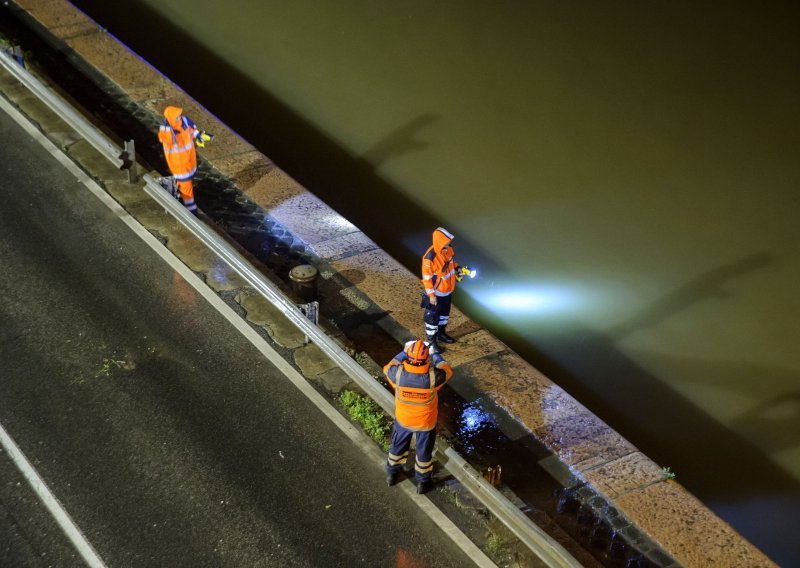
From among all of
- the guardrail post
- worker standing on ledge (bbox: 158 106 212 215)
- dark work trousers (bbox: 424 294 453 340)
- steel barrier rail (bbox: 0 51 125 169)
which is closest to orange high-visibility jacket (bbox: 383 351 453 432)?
dark work trousers (bbox: 424 294 453 340)

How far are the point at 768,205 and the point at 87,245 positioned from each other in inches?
406

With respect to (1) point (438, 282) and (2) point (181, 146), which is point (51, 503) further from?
(2) point (181, 146)

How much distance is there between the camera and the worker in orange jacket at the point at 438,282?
1023 cm

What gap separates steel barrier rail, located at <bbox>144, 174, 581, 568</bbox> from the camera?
8.06m

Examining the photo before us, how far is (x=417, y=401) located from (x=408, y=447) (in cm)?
66

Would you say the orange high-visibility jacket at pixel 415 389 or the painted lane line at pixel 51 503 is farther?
the orange high-visibility jacket at pixel 415 389

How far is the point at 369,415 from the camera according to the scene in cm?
972

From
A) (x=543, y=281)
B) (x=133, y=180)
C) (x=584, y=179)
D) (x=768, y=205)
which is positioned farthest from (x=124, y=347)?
(x=768, y=205)

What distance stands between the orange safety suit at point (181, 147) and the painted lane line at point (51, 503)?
4142 mm

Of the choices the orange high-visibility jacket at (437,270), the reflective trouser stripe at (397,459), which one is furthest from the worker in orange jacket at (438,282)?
the reflective trouser stripe at (397,459)

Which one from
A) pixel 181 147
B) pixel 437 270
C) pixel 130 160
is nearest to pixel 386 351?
pixel 437 270

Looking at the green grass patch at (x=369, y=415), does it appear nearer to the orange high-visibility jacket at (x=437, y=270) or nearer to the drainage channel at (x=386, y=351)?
the drainage channel at (x=386, y=351)

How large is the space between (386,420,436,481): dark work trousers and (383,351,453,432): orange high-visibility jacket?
0.29 feet

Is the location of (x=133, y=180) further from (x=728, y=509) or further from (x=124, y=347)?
(x=728, y=509)
